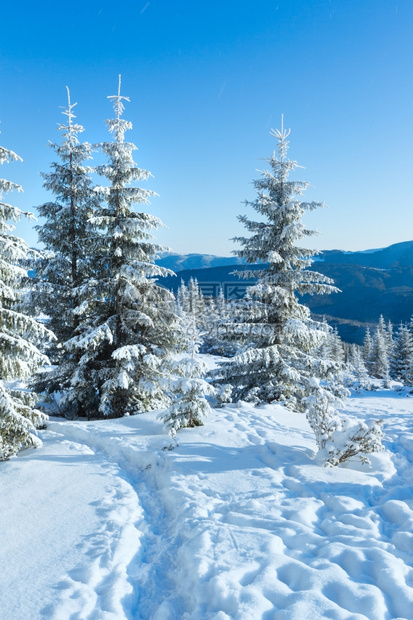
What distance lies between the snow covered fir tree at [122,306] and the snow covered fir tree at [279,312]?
2.93m

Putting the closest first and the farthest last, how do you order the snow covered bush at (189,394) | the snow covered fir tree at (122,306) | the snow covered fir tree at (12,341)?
the snow covered fir tree at (12,341), the snow covered bush at (189,394), the snow covered fir tree at (122,306)

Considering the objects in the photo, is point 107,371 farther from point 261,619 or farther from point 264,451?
point 261,619

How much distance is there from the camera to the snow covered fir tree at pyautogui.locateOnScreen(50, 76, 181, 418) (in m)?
11.6

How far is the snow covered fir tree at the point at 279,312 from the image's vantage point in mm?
12617

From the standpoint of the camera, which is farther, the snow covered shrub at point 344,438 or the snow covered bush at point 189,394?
the snow covered bush at point 189,394

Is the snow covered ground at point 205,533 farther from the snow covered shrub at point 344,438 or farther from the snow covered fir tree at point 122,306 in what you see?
the snow covered fir tree at point 122,306

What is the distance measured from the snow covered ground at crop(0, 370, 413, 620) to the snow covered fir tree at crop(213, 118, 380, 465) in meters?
4.86

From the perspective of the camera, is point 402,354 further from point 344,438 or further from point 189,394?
point 189,394

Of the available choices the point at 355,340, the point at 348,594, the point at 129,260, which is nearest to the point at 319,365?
the point at 129,260

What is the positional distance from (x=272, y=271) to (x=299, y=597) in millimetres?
11355

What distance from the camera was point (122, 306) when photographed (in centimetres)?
1248

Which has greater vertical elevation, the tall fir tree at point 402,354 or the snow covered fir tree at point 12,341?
the snow covered fir tree at point 12,341

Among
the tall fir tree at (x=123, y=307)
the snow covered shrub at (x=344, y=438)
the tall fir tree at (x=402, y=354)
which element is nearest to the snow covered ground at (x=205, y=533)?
the snow covered shrub at (x=344, y=438)

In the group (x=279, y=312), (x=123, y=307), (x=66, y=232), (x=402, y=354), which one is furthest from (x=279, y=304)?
(x=402, y=354)
